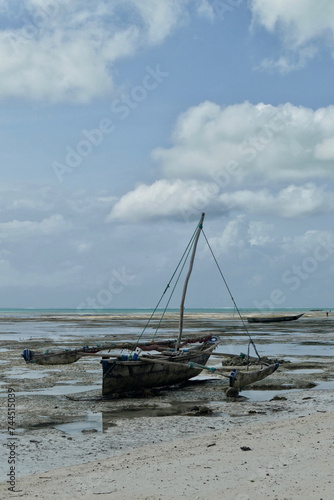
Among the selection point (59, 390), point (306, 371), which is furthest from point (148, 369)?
point (306, 371)

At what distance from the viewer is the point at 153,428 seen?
1376 cm

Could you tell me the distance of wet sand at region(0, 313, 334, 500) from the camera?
29.0ft

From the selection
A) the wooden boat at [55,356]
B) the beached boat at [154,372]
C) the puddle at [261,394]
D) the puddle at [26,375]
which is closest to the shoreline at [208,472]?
the puddle at [261,394]

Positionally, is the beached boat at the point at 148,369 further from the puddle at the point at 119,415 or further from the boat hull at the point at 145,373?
the puddle at the point at 119,415

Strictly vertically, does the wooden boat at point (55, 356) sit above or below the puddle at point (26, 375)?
above

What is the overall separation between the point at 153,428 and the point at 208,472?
4870 millimetres

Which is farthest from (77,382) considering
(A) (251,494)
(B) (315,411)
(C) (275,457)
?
(A) (251,494)

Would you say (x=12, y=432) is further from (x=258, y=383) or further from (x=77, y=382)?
(x=258, y=383)

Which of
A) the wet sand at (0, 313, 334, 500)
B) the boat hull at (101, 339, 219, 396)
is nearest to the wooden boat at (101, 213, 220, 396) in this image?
the boat hull at (101, 339, 219, 396)

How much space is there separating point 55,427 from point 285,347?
27.8m

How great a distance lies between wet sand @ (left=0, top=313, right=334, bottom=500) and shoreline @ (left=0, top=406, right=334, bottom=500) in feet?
0.07

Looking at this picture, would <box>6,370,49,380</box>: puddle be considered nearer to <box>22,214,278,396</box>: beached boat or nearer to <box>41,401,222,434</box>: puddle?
<box>22,214,278,396</box>: beached boat

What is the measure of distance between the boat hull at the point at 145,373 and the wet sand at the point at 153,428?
48cm

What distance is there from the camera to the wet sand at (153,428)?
8844 millimetres
